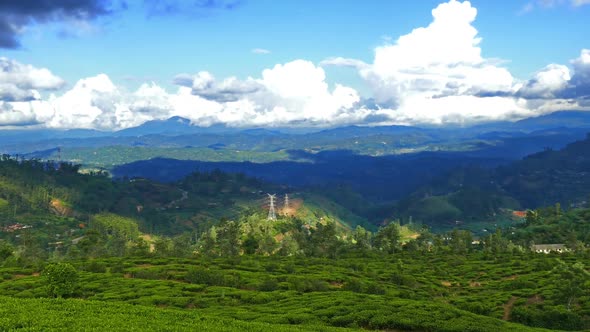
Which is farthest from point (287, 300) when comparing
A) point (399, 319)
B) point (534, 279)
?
point (534, 279)

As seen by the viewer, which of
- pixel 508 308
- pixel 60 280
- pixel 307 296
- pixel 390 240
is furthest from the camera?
pixel 390 240

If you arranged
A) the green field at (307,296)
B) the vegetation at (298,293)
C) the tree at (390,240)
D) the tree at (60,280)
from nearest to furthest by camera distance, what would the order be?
1. the vegetation at (298,293)
2. the green field at (307,296)
3. the tree at (60,280)
4. the tree at (390,240)

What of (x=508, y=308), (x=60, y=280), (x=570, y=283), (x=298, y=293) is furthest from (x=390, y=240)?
(x=60, y=280)

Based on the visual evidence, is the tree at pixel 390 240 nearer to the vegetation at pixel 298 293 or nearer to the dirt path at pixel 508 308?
the vegetation at pixel 298 293

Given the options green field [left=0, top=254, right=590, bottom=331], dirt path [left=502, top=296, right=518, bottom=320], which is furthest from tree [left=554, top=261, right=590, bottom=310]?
dirt path [left=502, top=296, right=518, bottom=320]

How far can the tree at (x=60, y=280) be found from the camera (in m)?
62.6

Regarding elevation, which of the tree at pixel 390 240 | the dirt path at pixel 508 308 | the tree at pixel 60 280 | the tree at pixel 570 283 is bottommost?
the tree at pixel 390 240

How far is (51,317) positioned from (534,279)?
96122mm

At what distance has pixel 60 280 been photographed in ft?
207

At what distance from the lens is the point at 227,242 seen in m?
145

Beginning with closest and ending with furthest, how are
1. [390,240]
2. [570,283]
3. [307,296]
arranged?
[570,283] → [307,296] → [390,240]

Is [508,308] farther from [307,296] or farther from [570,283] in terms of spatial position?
[307,296]

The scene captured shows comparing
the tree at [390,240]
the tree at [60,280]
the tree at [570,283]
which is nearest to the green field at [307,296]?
the tree at [570,283]

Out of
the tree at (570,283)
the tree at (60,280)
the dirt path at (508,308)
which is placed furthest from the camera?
the dirt path at (508,308)
